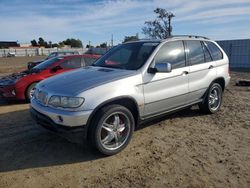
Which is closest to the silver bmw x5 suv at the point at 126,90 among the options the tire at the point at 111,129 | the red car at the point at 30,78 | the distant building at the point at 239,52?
the tire at the point at 111,129

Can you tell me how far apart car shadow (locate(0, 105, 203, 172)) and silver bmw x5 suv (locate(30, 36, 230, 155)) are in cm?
46

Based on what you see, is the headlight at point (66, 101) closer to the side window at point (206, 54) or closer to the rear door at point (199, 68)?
the rear door at point (199, 68)

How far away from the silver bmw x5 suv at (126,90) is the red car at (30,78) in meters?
3.38

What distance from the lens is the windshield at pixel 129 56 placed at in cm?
514

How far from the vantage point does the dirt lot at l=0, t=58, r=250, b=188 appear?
3721mm

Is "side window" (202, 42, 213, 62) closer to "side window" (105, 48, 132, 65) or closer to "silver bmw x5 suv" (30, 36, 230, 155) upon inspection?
"silver bmw x5 suv" (30, 36, 230, 155)

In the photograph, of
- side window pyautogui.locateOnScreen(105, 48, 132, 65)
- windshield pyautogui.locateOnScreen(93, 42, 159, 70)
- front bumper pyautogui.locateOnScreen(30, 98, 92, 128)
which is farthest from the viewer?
side window pyautogui.locateOnScreen(105, 48, 132, 65)

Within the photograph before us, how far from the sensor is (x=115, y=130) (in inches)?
179

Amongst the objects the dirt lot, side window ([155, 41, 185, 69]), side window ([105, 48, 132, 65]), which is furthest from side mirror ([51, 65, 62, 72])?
side window ([155, 41, 185, 69])

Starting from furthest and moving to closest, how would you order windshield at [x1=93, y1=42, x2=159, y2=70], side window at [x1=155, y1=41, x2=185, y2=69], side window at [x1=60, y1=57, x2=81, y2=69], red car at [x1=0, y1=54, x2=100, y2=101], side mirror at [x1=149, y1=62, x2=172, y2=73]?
side window at [x1=60, y1=57, x2=81, y2=69], red car at [x1=0, y1=54, x2=100, y2=101], side window at [x1=155, y1=41, x2=185, y2=69], windshield at [x1=93, y1=42, x2=159, y2=70], side mirror at [x1=149, y1=62, x2=172, y2=73]

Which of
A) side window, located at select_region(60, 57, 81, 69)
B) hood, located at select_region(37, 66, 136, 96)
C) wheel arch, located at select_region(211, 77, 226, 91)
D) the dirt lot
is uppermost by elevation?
side window, located at select_region(60, 57, 81, 69)

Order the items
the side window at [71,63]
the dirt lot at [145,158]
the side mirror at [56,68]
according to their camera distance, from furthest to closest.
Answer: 1. the side window at [71,63]
2. the side mirror at [56,68]
3. the dirt lot at [145,158]

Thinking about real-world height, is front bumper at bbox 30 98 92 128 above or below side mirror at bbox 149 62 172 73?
below

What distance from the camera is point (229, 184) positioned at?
361cm
